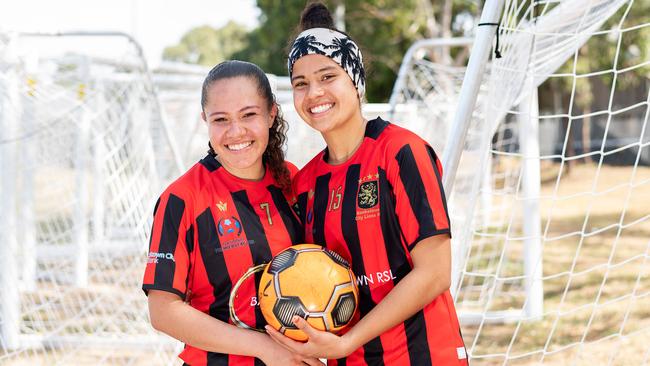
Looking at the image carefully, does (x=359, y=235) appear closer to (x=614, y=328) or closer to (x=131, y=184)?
(x=131, y=184)

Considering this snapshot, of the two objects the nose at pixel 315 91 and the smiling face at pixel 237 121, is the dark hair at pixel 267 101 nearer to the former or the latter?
the smiling face at pixel 237 121

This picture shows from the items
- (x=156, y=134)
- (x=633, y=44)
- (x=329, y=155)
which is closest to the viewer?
(x=329, y=155)

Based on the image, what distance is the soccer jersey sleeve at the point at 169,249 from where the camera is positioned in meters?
2.11

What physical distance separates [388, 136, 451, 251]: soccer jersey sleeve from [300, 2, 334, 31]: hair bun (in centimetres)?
58

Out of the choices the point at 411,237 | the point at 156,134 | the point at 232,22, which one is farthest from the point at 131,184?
the point at 232,22

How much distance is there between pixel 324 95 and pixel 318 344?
0.77 m

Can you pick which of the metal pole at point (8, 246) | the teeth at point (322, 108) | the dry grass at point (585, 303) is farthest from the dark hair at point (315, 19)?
the metal pole at point (8, 246)

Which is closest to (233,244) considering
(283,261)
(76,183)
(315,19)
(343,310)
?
(283,261)

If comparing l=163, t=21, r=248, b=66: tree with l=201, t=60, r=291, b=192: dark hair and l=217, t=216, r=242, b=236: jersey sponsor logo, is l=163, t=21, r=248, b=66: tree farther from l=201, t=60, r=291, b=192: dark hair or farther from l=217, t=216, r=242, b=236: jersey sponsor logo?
l=217, t=216, r=242, b=236: jersey sponsor logo

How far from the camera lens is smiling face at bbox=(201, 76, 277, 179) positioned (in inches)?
88.3

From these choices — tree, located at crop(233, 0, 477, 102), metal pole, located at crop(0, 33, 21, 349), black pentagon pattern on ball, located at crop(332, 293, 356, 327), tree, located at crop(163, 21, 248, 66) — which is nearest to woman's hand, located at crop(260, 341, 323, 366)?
black pentagon pattern on ball, located at crop(332, 293, 356, 327)

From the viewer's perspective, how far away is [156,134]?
10.2 meters

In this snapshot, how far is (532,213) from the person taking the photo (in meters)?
6.33

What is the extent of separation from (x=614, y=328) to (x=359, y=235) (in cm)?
455
